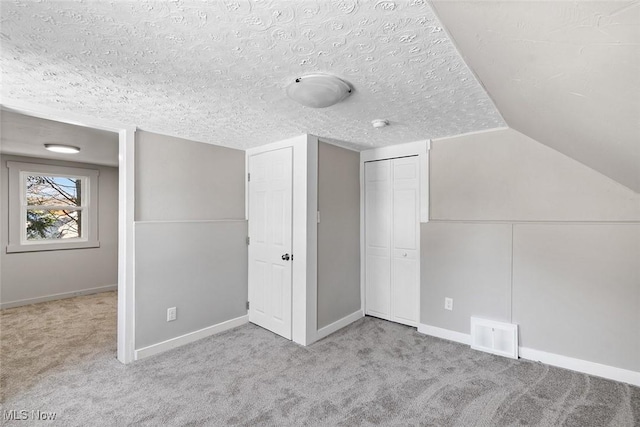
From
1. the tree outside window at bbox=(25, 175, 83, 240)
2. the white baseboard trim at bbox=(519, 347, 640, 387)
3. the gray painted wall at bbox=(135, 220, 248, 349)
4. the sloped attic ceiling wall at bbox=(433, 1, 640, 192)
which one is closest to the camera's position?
the sloped attic ceiling wall at bbox=(433, 1, 640, 192)

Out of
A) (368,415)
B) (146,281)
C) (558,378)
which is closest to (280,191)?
(146,281)

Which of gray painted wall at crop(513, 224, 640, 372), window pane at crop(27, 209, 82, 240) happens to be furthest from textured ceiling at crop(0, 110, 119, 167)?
gray painted wall at crop(513, 224, 640, 372)

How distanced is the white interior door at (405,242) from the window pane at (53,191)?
5050 millimetres

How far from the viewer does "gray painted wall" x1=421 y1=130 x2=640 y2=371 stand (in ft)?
7.63

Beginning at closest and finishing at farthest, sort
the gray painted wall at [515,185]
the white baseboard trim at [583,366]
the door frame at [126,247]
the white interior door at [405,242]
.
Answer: the white baseboard trim at [583,366], the gray painted wall at [515,185], the door frame at [126,247], the white interior door at [405,242]

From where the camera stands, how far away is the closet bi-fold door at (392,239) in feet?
11.2

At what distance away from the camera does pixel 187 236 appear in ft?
10.0

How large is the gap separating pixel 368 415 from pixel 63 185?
5.52 metres

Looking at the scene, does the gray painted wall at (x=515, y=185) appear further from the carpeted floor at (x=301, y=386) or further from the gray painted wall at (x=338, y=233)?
the carpeted floor at (x=301, y=386)

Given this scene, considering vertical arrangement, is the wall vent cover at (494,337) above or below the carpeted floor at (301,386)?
above

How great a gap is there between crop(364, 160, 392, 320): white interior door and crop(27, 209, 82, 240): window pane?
475cm

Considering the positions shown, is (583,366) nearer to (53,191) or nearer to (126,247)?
(126,247)

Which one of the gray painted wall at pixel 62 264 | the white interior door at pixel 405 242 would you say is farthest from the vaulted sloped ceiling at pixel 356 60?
the gray painted wall at pixel 62 264

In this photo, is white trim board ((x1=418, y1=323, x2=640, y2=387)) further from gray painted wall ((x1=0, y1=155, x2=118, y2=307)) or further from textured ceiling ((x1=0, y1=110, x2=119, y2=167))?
gray painted wall ((x1=0, y1=155, x2=118, y2=307))
